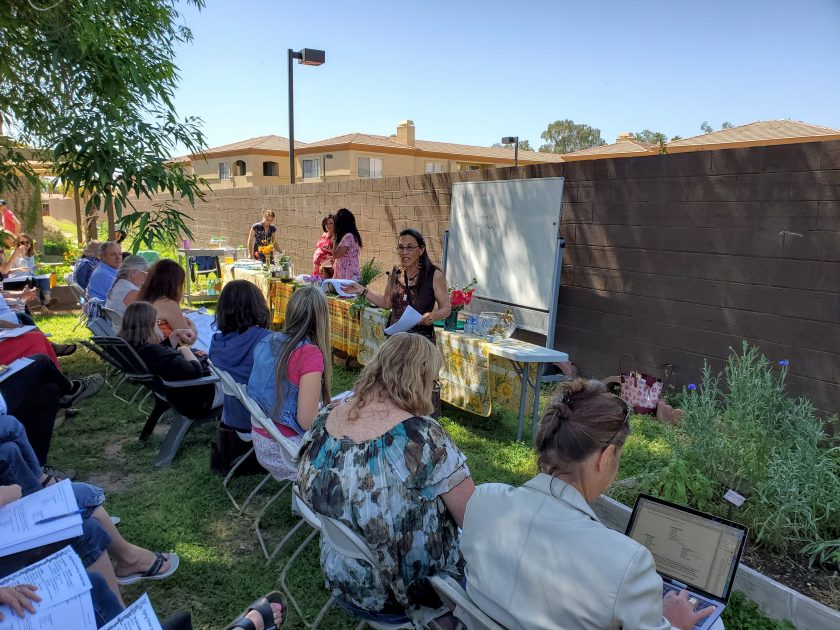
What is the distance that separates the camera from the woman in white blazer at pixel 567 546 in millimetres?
1225

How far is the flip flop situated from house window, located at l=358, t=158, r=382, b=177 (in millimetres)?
31834

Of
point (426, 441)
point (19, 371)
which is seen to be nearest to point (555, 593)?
point (426, 441)

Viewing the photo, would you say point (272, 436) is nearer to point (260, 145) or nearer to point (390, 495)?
point (390, 495)

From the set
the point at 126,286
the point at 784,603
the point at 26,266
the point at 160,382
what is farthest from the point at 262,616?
the point at 26,266

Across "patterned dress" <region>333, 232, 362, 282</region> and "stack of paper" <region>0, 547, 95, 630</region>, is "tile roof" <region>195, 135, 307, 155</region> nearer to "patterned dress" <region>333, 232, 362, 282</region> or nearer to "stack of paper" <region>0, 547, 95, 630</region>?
"patterned dress" <region>333, 232, 362, 282</region>

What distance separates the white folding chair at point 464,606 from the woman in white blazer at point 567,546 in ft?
0.12

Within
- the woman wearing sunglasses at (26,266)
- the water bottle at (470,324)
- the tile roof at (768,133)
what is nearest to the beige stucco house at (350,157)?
the tile roof at (768,133)

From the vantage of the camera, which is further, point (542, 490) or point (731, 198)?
point (731, 198)

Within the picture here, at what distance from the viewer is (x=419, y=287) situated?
15.0 feet

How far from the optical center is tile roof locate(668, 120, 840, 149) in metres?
14.0

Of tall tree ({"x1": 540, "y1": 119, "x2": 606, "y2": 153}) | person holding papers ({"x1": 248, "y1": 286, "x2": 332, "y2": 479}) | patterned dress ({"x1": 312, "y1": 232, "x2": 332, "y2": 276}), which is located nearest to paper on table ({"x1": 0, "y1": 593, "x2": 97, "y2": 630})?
person holding papers ({"x1": 248, "y1": 286, "x2": 332, "y2": 479})

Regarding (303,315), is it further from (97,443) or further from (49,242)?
(49,242)

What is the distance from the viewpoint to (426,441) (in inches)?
73.7

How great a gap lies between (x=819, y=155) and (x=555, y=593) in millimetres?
3979
